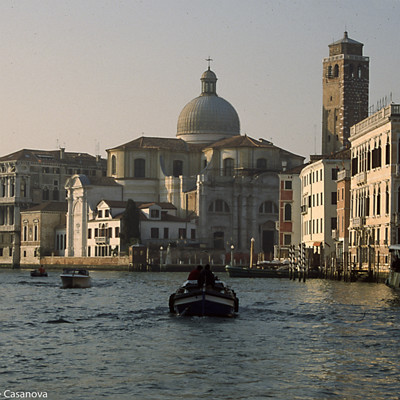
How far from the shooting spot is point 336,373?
2044 centimetres

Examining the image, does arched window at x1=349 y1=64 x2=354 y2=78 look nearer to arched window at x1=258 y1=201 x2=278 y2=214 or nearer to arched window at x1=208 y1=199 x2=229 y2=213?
arched window at x1=258 y1=201 x2=278 y2=214

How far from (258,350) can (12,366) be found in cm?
543

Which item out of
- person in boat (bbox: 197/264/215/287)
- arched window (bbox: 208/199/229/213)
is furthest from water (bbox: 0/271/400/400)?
arched window (bbox: 208/199/229/213)

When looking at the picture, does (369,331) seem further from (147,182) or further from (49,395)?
(147,182)

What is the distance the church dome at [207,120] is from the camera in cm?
11675

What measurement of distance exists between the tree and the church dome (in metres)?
19.1

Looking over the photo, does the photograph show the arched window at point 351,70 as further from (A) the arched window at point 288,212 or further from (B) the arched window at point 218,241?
(A) the arched window at point 288,212

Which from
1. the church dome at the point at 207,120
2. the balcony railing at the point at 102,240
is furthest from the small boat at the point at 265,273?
the church dome at the point at 207,120

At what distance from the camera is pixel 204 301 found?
99.2 feet

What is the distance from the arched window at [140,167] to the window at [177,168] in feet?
10.5

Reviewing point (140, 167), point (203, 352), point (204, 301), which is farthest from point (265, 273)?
point (140, 167)

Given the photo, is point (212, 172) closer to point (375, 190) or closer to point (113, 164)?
point (113, 164)

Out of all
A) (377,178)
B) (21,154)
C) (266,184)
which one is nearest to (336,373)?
(377,178)

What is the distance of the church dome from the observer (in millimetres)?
116750
